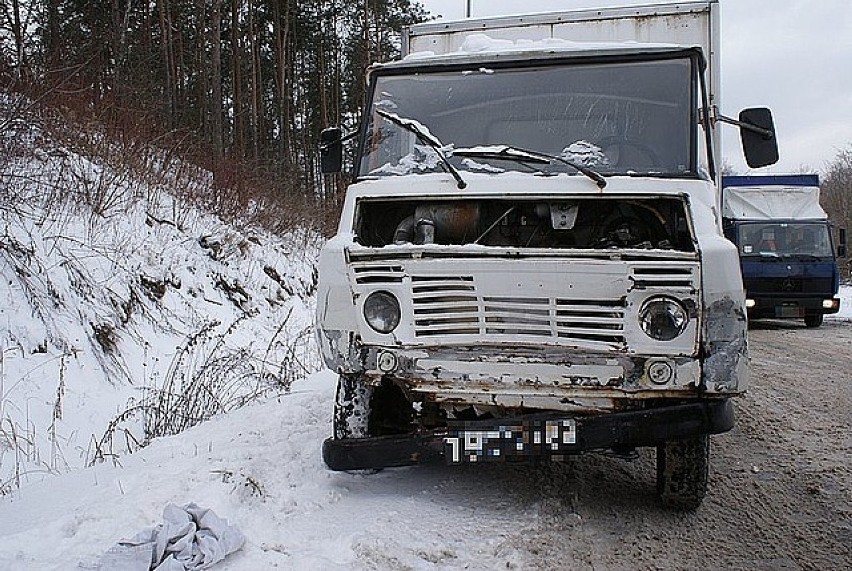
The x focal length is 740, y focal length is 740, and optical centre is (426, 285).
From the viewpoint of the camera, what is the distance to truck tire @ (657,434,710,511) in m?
3.76

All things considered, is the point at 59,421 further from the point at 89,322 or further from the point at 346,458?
the point at 346,458

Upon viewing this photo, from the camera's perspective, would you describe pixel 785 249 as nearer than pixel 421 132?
No

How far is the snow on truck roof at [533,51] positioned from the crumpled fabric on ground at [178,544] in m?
2.89

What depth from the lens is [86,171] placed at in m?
9.47

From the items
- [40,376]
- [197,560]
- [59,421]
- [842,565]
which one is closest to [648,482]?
[842,565]

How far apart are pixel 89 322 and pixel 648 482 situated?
5.13 m

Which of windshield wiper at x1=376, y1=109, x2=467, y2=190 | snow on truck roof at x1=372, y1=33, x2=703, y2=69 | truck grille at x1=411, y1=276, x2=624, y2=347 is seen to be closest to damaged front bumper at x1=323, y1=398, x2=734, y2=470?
truck grille at x1=411, y1=276, x2=624, y2=347

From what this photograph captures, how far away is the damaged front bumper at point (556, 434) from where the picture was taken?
3.44m

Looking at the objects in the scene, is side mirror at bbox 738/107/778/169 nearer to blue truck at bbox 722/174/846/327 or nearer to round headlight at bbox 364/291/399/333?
round headlight at bbox 364/291/399/333

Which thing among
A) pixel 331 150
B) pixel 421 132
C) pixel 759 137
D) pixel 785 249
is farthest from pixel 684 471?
pixel 785 249

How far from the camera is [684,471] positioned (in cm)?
380

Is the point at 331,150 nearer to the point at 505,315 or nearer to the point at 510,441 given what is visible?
the point at 505,315

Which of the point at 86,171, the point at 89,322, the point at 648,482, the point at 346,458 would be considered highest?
the point at 86,171

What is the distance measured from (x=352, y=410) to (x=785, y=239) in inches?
470
